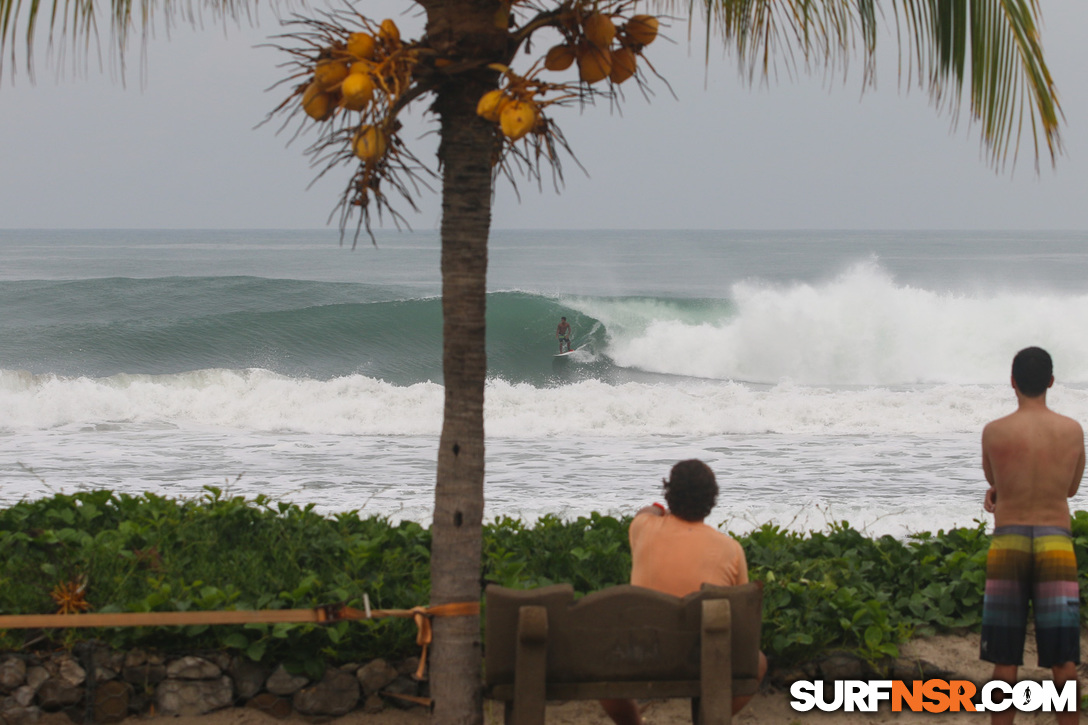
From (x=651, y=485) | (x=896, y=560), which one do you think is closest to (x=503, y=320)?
(x=651, y=485)

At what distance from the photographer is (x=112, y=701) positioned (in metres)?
3.89

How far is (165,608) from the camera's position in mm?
4023

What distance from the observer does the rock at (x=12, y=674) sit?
3.86 m

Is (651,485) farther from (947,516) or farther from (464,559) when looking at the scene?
(464,559)

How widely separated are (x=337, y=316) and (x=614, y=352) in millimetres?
8341

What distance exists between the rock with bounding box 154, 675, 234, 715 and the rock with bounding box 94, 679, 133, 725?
0.37 ft

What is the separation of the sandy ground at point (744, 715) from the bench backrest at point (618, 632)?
1020 mm

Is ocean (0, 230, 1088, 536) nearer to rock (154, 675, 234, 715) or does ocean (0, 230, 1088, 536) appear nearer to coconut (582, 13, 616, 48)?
coconut (582, 13, 616, 48)

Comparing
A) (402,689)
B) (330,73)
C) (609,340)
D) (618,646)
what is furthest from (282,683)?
(609,340)

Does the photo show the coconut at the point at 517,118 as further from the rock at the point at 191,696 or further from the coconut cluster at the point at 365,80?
the rock at the point at 191,696

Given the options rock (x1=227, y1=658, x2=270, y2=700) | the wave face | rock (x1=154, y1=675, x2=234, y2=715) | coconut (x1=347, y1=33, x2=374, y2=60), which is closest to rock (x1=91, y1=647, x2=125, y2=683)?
rock (x1=154, y1=675, x2=234, y2=715)

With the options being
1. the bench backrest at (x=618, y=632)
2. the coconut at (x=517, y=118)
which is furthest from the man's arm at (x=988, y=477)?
the coconut at (x=517, y=118)

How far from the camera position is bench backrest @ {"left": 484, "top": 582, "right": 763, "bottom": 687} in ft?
9.39

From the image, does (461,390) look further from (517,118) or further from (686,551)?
(686,551)
